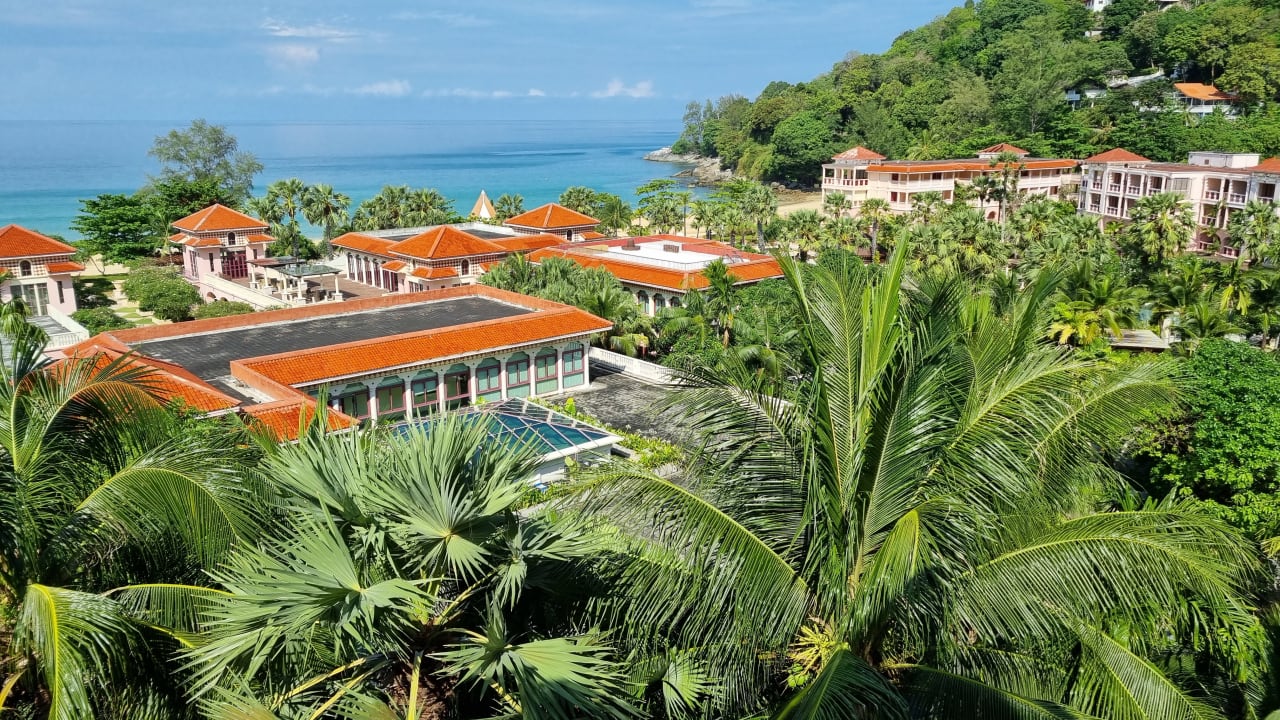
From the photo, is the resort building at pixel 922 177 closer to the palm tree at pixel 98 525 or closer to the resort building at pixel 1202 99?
the resort building at pixel 1202 99

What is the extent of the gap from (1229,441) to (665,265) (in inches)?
1106

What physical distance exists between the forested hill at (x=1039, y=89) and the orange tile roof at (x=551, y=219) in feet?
153

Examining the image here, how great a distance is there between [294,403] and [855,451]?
17.9 meters

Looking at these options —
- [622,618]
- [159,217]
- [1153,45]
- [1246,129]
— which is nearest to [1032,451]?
[622,618]

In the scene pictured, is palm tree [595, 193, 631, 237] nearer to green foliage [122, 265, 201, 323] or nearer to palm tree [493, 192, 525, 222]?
palm tree [493, 192, 525, 222]

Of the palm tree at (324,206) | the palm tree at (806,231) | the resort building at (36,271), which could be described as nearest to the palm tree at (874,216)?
the palm tree at (806,231)

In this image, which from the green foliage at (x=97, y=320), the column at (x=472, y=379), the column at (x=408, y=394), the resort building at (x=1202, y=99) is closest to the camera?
the column at (x=408, y=394)

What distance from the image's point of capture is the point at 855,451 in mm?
6934

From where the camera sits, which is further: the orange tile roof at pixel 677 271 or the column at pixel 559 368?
the orange tile roof at pixel 677 271

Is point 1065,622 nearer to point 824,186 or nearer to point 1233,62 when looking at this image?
point 824,186

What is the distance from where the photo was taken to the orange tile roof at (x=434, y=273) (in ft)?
152

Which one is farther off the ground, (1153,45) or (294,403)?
(1153,45)

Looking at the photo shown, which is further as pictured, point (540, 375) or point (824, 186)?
point (824, 186)

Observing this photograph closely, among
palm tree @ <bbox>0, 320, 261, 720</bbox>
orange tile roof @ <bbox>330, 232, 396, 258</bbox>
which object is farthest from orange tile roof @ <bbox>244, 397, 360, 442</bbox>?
orange tile roof @ <bbox>330, 232, 396, 258</bbox>
